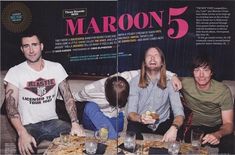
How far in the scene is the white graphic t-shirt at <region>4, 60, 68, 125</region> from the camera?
311cm

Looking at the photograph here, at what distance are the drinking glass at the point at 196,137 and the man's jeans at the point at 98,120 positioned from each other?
59 cm

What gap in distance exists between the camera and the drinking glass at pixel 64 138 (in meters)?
3.03

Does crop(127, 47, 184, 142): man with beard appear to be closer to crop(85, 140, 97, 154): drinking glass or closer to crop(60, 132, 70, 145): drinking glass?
crop(85, 140, 97, 154): drinking glass

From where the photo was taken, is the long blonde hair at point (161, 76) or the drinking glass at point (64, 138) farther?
the long blonde hair at point (161, 76)

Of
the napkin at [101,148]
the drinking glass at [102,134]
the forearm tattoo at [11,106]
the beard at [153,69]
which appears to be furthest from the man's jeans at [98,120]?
the forearm tattoo at [11,106]

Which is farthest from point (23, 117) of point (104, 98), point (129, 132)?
point (129, 132)

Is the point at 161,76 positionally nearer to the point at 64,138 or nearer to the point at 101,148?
the point at 101,148

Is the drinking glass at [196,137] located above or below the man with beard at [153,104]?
below

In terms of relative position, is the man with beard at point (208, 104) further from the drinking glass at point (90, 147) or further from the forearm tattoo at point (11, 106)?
the forearm tattoo at point (11, 106)

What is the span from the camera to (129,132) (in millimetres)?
3178

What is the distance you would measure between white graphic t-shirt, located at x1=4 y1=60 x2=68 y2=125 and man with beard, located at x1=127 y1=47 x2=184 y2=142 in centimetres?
61

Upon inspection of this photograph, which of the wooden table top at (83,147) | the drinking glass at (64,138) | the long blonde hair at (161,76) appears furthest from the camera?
the long blonde hair at (161,76)

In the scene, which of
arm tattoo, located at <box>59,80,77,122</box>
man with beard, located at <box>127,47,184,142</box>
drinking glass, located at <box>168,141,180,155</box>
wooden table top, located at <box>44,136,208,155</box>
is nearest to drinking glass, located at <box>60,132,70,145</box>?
wooden table top, located at <box>44,136,208,155</box>

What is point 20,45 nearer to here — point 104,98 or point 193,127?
point 104,98
